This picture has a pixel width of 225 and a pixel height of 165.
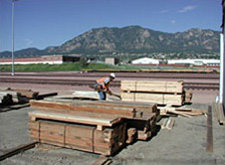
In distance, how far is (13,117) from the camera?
34.0 ft

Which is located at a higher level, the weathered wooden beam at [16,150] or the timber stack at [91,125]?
the timber stack at [91,125]

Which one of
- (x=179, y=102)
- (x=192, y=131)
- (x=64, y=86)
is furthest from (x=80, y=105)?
(x=64, y=86)

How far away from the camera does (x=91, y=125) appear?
6.28 metres

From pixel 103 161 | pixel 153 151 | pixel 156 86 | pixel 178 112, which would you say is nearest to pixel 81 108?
pixel 103 161

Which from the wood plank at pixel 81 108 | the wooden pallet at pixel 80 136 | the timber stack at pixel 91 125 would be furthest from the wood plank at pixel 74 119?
the wood plank at pixel 81 108

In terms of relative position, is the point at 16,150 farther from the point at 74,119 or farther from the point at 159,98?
the point at 159,98

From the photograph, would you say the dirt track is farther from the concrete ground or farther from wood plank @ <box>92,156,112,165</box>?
wood plank @ <box>92,156,112,165</box>

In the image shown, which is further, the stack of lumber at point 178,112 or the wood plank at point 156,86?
the wood plank at point 156,86

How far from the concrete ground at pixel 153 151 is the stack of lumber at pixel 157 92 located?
2.80 metres

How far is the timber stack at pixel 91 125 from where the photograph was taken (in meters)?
5.93

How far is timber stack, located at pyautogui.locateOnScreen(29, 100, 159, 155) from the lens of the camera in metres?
5.93

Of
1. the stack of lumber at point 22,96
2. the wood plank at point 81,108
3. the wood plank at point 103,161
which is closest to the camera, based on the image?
the wood plank at point 103,161

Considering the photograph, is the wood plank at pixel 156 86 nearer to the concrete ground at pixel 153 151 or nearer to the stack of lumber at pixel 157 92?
the stack of lumber at pixel 157 92

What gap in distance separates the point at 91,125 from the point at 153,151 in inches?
67.9
